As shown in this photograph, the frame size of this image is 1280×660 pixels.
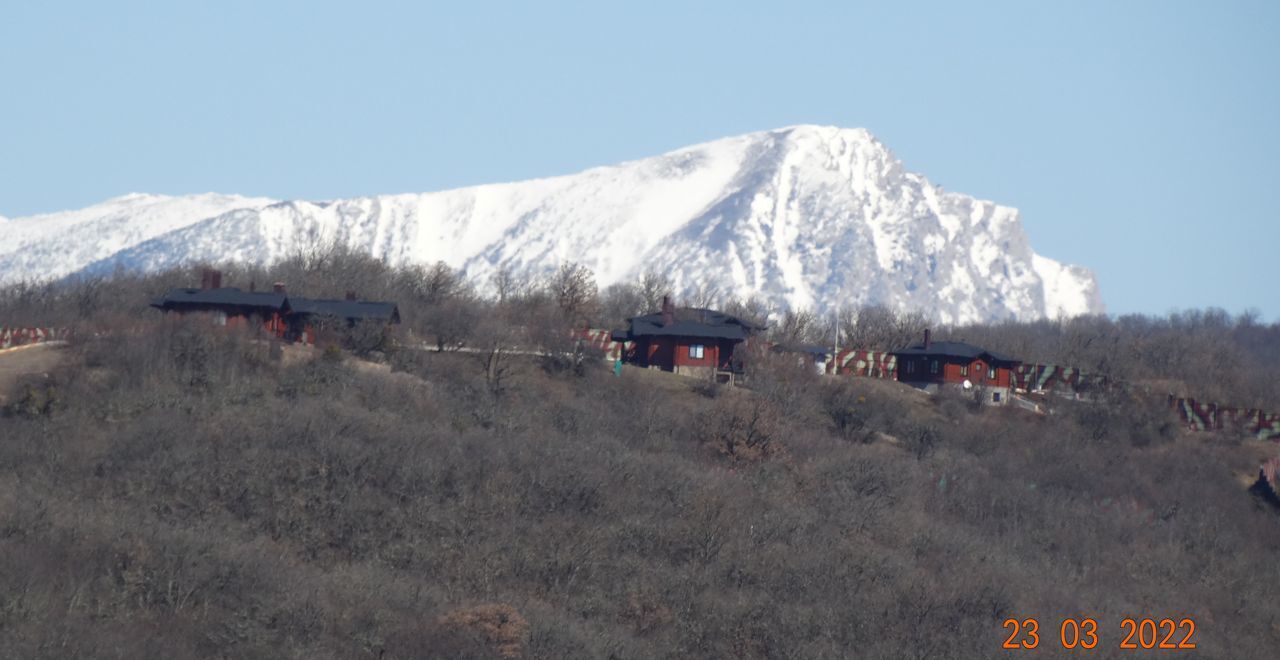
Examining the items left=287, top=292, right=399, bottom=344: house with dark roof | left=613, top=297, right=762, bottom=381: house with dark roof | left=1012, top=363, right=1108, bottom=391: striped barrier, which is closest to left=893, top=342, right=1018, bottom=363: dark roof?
left=1012, top=363, right=1108, bottom=391: striped barrier

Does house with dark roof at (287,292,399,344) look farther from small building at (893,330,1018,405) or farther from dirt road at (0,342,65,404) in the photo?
small building at (893,330,1018,405)

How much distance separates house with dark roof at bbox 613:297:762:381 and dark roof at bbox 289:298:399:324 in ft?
39.7

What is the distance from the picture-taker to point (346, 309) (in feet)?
220

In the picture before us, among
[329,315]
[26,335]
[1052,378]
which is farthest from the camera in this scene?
[1052,378]

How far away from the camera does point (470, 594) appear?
37.4 m

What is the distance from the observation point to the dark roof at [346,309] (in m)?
65.5

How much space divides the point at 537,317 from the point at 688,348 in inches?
284

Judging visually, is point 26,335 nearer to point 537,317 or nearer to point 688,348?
point 537,317

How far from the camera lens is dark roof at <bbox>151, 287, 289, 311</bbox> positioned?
6556 cm

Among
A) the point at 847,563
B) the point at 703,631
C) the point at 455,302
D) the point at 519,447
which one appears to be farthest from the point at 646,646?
the point at 455,302


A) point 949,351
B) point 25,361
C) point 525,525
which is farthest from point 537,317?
point 525,525

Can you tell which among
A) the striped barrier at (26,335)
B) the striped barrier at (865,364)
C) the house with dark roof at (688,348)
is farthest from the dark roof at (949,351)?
the striped barrier at (26,335)

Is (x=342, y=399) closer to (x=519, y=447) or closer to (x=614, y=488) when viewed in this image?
(x=519, y=447)

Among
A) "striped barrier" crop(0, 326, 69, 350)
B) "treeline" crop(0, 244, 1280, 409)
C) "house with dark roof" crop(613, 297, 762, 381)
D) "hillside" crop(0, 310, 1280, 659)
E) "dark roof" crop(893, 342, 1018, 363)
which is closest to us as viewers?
"hillside" crop(0, 310, 1280, 659)
